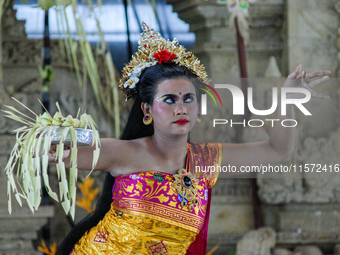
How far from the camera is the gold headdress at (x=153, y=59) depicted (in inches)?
70.3

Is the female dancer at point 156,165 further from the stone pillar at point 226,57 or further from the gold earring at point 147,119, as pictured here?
the stone pillar at point 226,57

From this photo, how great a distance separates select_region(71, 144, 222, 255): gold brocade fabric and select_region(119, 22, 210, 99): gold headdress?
0.32 m

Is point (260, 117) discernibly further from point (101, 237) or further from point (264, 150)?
point (101, 237)

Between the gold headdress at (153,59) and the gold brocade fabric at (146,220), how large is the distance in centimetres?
32

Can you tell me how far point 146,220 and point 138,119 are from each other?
1.22ft

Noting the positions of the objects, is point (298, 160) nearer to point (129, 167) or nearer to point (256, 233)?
point (256, 233)

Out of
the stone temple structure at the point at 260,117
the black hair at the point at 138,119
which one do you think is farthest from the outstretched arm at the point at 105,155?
the stone temple structure at the point at 260,117

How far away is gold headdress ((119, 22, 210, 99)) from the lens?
179cm

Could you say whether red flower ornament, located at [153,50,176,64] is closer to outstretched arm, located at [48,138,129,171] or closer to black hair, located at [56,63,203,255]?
black hair, located at [56,63,203,255]

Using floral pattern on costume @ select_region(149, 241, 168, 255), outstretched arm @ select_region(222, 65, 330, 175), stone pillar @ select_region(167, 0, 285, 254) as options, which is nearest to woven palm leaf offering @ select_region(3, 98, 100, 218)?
floral pattern on costume @ select_region(149, 241, 168, 255)

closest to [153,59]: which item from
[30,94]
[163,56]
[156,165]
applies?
[163,56]

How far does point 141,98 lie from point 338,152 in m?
1.60

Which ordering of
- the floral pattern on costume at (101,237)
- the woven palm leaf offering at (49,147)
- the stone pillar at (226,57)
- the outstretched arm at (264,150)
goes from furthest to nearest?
the stone pillar at (226,57)
the outstretched arm at (264,150)
the floral pattern on costume at (101,237)
the woven palm leaf offering at (49,147)

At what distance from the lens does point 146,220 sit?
1.69 meters
